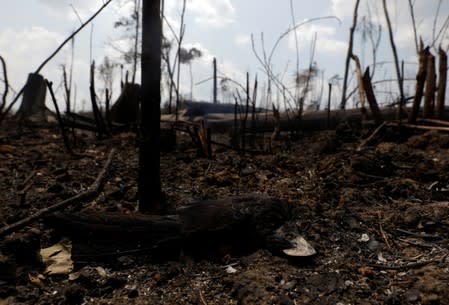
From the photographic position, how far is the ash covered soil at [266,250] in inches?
49.1

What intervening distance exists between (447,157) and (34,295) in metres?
2.89

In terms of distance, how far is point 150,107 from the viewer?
1.73 metres

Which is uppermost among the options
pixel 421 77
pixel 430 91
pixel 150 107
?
pixel 421 77

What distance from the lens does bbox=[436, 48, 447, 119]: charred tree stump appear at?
3645 mm

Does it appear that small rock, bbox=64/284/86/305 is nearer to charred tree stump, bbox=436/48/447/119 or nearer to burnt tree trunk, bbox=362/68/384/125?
burnt tree trunk, bbox=362/68/384/125

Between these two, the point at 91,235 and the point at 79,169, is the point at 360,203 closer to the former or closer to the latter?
the point at 91,235

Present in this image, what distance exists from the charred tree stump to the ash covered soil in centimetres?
106

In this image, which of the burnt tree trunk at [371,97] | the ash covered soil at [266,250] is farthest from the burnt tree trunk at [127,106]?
the burnt tree trunk at [371,97]

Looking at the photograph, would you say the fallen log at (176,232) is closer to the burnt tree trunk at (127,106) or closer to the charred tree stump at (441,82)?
the charred tree stump at (441,82)

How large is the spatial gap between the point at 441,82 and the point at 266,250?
336 cm

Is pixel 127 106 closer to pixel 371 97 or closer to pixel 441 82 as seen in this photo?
pixel 371 97

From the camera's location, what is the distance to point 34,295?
4.16 feet

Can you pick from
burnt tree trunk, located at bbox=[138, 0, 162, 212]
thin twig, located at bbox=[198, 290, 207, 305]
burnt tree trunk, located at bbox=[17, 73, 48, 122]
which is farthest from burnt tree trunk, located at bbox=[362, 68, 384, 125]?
burnt tree trunk, located at bbox=[17, 73, 48, 122]

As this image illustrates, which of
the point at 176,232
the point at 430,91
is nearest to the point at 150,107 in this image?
the point at 176,232
